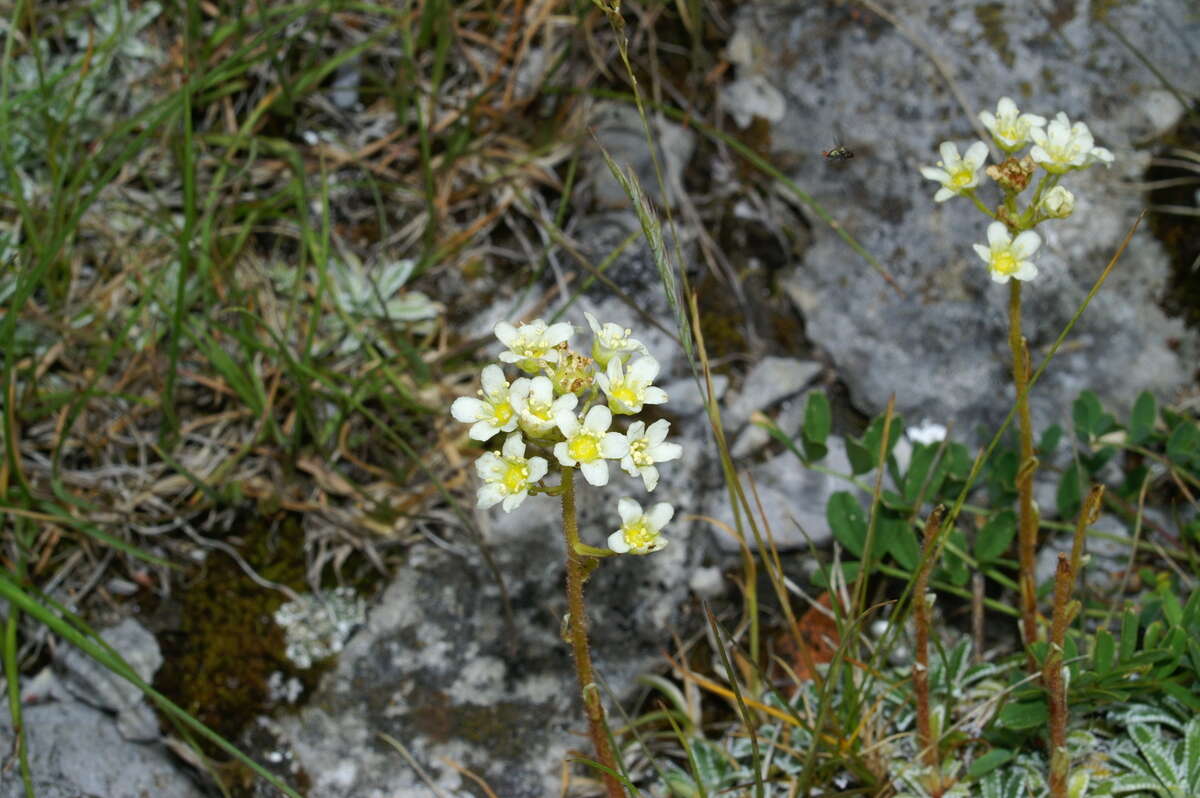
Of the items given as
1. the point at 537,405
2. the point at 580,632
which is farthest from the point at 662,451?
the point at 580,632

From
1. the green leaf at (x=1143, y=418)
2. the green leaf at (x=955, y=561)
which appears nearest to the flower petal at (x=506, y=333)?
the green leaf at (x=955, y=561)

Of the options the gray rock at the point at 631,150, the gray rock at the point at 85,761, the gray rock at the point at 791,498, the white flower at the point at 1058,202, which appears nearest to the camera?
the white flower at the point at 1058,202

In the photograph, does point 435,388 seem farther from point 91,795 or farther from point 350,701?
point 91,795

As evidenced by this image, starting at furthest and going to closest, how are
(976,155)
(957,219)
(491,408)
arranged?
(957,219) → (976,155) → (491,408)

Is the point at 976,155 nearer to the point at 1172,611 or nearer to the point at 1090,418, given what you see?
the point at 1090,418

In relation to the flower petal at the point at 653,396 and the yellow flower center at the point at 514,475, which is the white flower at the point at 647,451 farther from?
the yellow flower center at the point at 514,475

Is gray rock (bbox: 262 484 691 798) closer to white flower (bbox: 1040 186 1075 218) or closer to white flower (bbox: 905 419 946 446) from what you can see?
white flower (bbox: 905 419 946 446)
